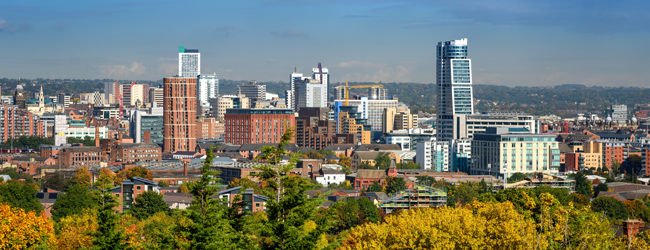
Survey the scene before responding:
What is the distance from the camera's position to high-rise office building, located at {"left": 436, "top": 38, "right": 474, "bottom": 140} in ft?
577

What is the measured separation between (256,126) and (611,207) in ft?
348

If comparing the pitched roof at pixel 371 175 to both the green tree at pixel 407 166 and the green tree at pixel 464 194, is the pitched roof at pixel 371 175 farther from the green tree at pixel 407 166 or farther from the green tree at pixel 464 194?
the green tree at pixel 407 166

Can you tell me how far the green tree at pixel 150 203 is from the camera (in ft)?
278

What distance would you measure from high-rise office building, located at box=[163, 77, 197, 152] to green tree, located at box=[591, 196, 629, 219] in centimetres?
9815

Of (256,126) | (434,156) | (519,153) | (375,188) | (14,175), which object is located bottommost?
(375,188)

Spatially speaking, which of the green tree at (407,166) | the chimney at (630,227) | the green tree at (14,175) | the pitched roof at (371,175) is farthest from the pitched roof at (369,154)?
the chimney at (630,227)

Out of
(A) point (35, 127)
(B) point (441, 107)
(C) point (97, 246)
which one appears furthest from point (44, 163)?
(C) point (97, 246)

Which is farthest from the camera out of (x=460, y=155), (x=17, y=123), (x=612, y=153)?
(x=17, y=123)

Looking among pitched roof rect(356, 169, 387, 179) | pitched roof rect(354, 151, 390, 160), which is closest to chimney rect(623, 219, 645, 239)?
pitched roof rect(356, 169, 387, 179)

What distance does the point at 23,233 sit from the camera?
41.8 m

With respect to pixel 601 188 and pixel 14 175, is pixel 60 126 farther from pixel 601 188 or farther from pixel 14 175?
pixel 601 188

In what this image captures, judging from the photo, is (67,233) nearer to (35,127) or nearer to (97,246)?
(97,246)

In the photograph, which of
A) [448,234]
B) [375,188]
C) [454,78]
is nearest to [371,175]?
[375,188]

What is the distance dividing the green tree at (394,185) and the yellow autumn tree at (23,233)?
68.1 m
